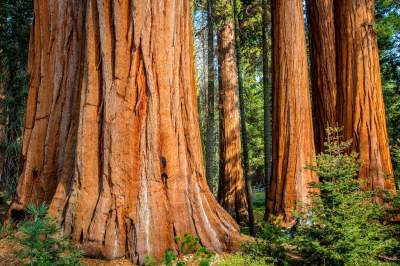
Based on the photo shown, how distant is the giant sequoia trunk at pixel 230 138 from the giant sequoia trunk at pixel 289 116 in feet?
13.2

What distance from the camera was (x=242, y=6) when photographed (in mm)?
13141

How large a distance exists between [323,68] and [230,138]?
4.05 metres

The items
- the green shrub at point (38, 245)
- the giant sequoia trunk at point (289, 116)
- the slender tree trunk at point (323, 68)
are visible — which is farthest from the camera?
the slender tree trunk at point (323, 68)

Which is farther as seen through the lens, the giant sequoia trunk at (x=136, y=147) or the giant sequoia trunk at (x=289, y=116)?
the giant sequoia trunk at (x=289, y=116)

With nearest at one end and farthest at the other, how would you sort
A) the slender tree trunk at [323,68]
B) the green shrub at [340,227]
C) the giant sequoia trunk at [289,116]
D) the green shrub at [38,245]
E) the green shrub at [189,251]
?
the green shrub at [38,245] < the green shrub at [340,227] < the green shrub at [189,251] < the giant sequoia trunk at [289,116] < the slender tree trunk at [323,68]

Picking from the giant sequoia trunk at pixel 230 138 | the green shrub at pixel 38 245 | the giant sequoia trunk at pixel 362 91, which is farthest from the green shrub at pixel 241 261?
the giant sequoia trunk at pixel 230 138

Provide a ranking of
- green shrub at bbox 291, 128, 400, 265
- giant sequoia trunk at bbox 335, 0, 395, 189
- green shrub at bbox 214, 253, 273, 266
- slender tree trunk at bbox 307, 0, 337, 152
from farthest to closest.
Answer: slender tree trunk at bbox 307, 0, 337, 152
giant sequoia trunk at bbox 335, 0, 395, 189
green shrub at bbox 214, 253, 273, 266
green shrub at bbox 291, 128, 400, 265

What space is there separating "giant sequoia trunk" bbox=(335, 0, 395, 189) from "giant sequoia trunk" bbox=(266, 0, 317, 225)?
0.81 m

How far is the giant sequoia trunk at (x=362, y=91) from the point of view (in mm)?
5996

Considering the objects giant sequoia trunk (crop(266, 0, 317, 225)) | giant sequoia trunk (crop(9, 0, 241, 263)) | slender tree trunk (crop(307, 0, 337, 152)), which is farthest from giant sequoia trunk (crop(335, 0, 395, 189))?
giant sequoia trunk (crop(9, 0, 241, 263))

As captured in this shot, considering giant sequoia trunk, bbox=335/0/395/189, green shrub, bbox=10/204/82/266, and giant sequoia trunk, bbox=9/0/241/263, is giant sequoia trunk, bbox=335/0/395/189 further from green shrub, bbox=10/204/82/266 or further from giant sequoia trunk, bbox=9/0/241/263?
green shrub, bbox=10/204/82/266

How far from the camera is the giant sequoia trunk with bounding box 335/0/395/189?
19.7ft

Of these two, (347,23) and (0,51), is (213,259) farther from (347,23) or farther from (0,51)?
(0,51)

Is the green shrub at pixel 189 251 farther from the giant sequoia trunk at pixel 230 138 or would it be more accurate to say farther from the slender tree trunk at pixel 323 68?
the giant sequoia trunk at pixel 230 138
